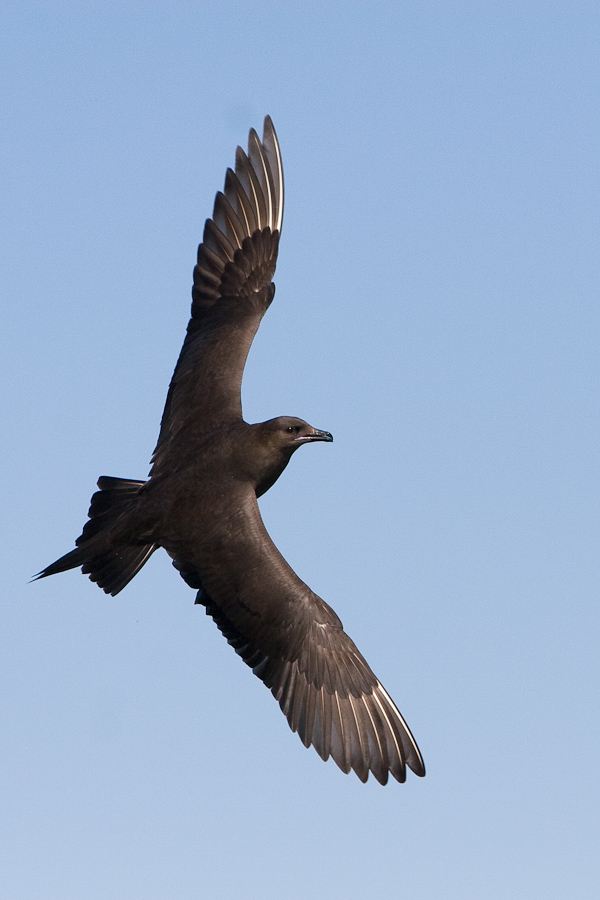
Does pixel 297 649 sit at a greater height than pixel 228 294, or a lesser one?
lesser

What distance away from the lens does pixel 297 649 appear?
9094mm

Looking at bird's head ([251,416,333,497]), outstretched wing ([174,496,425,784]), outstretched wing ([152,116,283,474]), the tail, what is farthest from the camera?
outstretched wing ([152,116,283,474])

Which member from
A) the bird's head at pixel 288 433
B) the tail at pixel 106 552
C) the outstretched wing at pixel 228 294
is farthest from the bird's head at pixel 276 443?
the tail at pixel 106 552

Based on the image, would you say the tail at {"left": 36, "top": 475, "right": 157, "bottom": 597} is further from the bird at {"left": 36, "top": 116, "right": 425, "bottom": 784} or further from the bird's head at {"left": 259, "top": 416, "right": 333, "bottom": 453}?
the bird's head at {"left": 259, "top": 416, "right": 333, "bottom": 453}

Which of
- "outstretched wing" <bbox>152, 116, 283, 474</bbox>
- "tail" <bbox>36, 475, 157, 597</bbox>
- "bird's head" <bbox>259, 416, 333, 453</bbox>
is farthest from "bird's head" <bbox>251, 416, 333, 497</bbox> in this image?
"tail" <bbox>36, 475, 157, 597</bbox>

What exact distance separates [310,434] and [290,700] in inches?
83.6

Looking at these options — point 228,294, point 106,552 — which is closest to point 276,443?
point 106,552

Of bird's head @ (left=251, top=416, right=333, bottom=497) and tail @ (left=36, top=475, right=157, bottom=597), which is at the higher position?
bird's head @ (left=251, top=416, right=333, bottom=497)

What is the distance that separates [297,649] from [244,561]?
773 millimetres

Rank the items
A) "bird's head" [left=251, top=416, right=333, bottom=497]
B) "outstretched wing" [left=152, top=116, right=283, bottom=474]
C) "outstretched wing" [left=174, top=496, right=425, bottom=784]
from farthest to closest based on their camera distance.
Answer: "outstretched wing" [left=152, top=116, right=283, bottom=474], "bird's head" [left=251, top=416, right=333, bottom=497], "outstretched wing" [left=174, top=496, right=425, bottom=784]

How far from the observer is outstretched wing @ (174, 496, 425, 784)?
898 cm

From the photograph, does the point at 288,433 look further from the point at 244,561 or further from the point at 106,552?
the point at 106,552

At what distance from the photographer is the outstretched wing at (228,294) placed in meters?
10.0

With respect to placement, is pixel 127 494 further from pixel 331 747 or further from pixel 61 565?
pixel 331 747
